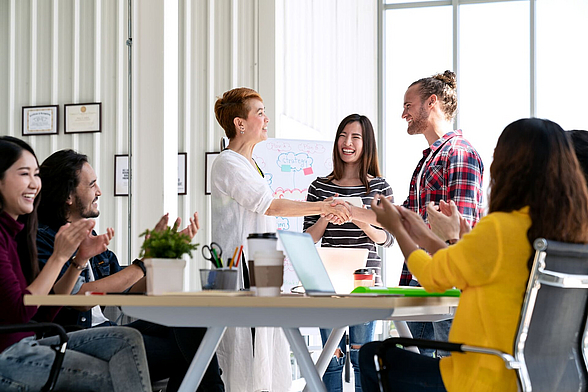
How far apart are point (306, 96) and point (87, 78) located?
2615 mm

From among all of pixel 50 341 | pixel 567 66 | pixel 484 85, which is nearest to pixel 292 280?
pixel 50 341

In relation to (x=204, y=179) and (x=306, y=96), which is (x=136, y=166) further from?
(x=306, y=96)

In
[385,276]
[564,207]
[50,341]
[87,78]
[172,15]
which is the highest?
[172,15]

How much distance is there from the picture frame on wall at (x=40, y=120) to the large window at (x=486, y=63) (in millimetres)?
4754

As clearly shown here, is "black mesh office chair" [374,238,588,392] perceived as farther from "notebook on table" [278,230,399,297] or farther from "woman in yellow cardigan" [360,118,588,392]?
"notebook on table" [278,230,399,297]

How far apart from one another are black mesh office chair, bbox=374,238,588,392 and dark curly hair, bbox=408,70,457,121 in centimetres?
201

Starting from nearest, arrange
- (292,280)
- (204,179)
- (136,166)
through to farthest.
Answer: (136,166) → (292,280) → (204,179)

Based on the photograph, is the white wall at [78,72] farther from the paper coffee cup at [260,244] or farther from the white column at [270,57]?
the paper coffee cup at [260,244]

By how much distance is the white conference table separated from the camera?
1.61 m

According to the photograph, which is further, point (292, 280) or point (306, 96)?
point (306, 96)

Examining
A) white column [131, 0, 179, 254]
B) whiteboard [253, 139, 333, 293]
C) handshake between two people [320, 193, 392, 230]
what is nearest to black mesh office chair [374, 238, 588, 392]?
handshake between two people [320, 193, 392, 230]

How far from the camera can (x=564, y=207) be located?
1.78m

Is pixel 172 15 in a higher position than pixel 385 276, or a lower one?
higher

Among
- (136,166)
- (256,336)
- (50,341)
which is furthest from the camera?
(136,166)
